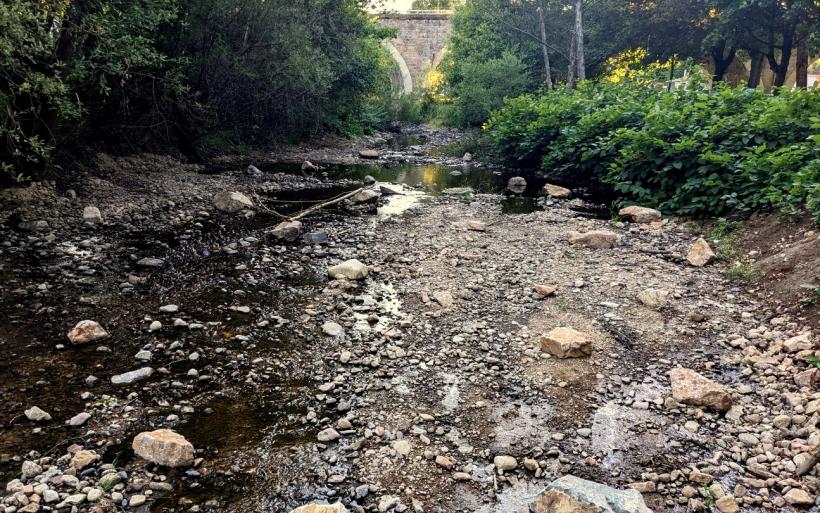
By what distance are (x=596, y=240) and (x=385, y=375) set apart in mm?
4044

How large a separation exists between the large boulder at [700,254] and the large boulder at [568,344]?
8.82ft

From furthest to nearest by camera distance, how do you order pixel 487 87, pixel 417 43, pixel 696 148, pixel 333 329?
pixel 417 43, pixel 487 87, pixel 696 148, pixel 333 329

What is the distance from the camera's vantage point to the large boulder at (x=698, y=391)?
3.30 m

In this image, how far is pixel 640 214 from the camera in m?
7.93

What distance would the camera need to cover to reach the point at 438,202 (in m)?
9.74

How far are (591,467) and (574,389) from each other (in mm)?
784

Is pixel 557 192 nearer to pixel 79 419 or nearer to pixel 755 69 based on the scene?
pixel 79 419

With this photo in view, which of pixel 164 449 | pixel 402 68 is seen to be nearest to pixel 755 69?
pixel 402 68

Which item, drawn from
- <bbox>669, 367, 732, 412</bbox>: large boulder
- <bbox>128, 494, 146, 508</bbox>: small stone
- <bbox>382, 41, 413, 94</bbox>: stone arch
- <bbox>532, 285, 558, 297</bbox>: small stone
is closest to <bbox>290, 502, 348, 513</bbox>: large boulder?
<bbox>128, 494, 146, 508</bbox>: small stone

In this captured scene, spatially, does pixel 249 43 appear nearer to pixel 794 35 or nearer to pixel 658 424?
pixel 658 424

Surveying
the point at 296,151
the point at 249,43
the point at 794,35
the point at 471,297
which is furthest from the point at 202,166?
the point at 794,35

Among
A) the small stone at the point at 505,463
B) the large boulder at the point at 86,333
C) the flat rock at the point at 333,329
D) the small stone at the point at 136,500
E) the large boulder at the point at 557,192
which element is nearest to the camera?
the small stone at the point at 136,500

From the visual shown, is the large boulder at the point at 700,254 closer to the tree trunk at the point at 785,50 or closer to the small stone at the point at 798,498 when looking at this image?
the small stone at the point at 798,498

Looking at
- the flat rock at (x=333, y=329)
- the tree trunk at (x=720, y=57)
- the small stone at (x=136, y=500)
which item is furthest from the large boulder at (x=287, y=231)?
the tree trunk at (x=720, y=57)
